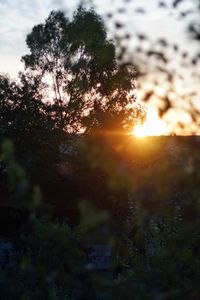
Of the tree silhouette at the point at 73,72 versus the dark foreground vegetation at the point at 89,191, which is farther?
the tree silhouette at the point at 73,72

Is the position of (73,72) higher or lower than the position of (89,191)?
higher

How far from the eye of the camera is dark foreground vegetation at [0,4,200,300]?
2150 mm

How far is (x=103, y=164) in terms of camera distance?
199 cm

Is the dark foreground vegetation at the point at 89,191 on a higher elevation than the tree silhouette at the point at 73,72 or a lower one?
lower

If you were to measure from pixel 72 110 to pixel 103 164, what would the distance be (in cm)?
2760

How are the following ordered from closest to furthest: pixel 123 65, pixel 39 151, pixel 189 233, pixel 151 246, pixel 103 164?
pixel 103 164
pixel 189 233
pixel 123 65
pixel 151 246
pixel 39 151

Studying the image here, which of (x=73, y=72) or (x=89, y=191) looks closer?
(x=89, y=191)

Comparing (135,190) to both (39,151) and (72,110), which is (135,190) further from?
(72,110)

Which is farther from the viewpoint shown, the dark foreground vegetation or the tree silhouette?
the tree silhouette

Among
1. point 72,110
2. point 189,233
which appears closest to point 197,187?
point 189,233

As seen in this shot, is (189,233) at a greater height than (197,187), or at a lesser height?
lesser

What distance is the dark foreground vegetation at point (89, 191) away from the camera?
2.15m

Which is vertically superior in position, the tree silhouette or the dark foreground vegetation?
the tree silhouette

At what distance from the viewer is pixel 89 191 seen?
2222cm
